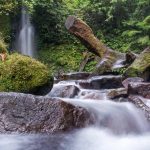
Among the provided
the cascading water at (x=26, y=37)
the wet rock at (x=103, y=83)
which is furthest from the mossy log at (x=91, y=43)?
the cascading water at (x=26, y=37)

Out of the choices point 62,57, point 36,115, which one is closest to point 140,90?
point 36,115

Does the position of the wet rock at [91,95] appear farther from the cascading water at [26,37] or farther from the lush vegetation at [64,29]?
the cascading water at [26,37]

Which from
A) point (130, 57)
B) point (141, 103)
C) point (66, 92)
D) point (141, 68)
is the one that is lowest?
point (66, 92)

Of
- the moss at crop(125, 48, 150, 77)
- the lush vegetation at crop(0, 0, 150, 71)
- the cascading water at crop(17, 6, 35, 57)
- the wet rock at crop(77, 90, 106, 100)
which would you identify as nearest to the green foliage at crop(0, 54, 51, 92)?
the wet rock at crop(77, 90, 106, 100)

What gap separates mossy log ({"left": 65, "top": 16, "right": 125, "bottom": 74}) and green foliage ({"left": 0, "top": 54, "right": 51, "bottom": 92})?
16.4 feet

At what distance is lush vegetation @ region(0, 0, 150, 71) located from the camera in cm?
1720

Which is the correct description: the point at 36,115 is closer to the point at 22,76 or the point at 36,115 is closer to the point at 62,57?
the point at 22,76

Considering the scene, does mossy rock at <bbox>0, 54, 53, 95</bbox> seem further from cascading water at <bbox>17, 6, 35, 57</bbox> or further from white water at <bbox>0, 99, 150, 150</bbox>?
cascading water at <bbox>17, 6, 35, 57</bbox>

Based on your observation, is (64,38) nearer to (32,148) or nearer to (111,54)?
(111,54)

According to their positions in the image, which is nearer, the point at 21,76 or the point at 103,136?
the point at 103,136

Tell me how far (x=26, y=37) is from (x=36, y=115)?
11810mm

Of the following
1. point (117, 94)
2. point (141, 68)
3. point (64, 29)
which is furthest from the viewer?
point (64, 29)

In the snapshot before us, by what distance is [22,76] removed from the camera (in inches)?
324

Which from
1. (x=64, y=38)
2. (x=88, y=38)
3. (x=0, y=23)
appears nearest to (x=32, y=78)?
(x=88, y=38)
